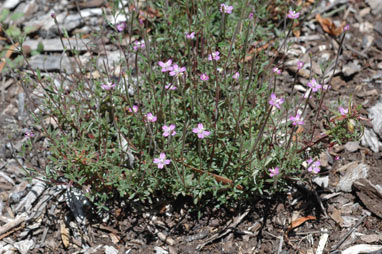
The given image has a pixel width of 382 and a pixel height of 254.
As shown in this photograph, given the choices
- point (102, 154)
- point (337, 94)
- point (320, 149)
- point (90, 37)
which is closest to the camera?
point (320, 149)

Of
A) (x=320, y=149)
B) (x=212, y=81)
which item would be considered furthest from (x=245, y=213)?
(x=212, y=81)

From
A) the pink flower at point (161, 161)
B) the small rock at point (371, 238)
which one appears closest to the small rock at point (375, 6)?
the small rock at point (371, 238)

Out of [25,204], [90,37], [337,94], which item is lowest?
[25,204]

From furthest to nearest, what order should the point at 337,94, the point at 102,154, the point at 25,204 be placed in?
the point at 337,94 → the point at 25,204 → the point at 102,154

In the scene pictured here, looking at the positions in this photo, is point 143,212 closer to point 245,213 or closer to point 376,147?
point 245,213

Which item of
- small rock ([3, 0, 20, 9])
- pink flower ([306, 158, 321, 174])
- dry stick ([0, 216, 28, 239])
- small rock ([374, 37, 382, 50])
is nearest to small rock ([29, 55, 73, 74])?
small rock ([3, 0, 20, 9])

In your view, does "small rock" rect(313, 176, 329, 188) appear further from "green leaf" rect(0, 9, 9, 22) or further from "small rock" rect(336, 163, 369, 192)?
"green leaf" rect(0, 9, 9, 22)
